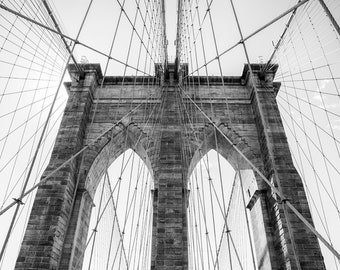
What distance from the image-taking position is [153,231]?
7508 mm

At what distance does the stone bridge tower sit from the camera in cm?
666

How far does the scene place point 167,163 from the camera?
8141 millimetres

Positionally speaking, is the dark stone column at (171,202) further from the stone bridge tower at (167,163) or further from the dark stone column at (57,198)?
the dark stone column at (57,198)

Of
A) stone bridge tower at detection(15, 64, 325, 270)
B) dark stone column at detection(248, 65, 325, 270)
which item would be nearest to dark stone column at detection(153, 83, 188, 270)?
stone bridge tower at detection(15, 64, 325, 270)

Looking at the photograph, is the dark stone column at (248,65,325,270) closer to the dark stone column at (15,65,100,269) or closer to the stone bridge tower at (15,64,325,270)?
the stone bridge tower at (15,64,325,270)

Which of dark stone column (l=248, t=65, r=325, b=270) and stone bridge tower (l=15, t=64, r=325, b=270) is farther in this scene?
stone bridge tower (l=15, t=64, r=325, b=270)

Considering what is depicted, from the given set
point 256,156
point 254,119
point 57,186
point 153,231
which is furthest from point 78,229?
point 254,119

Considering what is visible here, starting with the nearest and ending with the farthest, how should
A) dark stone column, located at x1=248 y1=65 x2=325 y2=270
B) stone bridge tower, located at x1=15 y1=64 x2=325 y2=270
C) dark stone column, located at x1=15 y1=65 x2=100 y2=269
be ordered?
dark stone column, located at x1=248 y1=65 x2=325 y2=270 < dark stone column, located at x1=15 y1=65 x2=100 y2=269 < stone bridge tower, located at x1=15 y1=64 x2=325 y2=270

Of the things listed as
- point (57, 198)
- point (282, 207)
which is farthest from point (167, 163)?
point (282, 207)

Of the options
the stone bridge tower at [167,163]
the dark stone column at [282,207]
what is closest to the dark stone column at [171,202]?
the stone bridge tower at [167,163]

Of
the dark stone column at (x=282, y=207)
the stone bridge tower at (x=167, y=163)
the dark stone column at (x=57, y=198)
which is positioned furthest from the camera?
the stone bridge tower at (x=167, y=163)

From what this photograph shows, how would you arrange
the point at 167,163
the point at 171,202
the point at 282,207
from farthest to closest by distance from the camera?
the point at 167,163
the point at 171,202
the point at 282,207

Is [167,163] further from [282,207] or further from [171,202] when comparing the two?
[282,207]

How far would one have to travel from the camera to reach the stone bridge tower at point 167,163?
6660 millimetres
